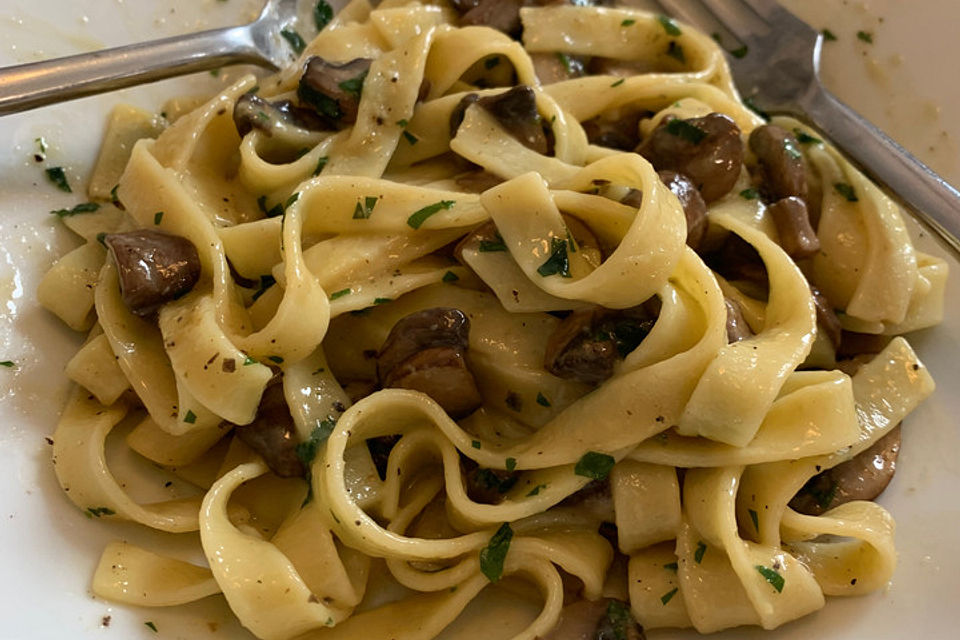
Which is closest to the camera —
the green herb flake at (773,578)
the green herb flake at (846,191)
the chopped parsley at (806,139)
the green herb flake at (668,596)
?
the green herb flake at (773,578)

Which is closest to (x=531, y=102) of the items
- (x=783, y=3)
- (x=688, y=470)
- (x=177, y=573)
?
(x=688, y=470)

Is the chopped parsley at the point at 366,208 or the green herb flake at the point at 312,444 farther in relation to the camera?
the chopped parsley at the point at 366,208

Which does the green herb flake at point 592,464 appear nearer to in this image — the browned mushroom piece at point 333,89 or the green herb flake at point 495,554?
the green herb flake at point 495,554

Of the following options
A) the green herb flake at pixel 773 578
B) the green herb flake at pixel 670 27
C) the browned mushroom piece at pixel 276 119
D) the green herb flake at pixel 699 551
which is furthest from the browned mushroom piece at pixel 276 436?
the green herb flake at pixel 670 27

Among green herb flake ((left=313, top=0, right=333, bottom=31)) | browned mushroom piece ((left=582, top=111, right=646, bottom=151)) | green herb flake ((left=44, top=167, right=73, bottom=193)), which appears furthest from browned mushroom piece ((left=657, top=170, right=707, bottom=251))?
green herb flake ((left=44, top=167, right=73, bottom=193))

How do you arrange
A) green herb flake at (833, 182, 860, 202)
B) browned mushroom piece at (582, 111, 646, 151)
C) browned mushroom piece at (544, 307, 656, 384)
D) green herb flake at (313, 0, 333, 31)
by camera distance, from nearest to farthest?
browned mushroom piece at (544, 307, 656, 384)
green herb flake at (833, 182, 860, 202)
browned mushroom piece at (582, 111, 646, 151)
green herb flake at (313, 0, 333, 31)

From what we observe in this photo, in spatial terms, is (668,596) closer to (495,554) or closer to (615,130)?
(495,554)

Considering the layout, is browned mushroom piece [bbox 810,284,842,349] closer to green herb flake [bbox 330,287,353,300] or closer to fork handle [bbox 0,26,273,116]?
green herb flake [bbox 330,287,353,300]
